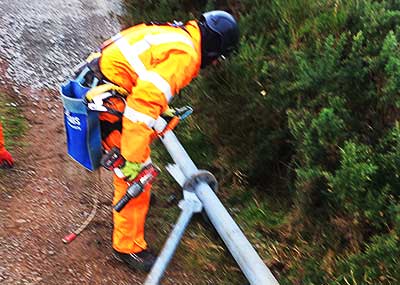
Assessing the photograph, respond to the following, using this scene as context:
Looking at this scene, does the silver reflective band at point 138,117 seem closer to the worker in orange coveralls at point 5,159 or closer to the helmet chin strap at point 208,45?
the helmet chin strap at point 208,45

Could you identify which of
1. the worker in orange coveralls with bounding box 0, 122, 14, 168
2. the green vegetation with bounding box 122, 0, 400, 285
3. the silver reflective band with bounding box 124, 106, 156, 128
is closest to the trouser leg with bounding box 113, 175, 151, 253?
the silver reflective band with bounding box 124, 106, 156, 128

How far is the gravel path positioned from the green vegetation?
7.45 feet

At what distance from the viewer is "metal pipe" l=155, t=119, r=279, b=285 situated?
3.91m

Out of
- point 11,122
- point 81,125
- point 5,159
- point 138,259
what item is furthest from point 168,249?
point 11,122

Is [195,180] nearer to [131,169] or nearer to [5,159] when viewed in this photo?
[131,169]

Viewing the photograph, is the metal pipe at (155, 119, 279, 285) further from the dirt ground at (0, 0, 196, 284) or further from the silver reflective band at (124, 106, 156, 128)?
the dirt ground at (0, 0, 196, 284)

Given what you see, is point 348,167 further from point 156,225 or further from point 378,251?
point 156,225

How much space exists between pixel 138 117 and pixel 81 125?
0.61 meters

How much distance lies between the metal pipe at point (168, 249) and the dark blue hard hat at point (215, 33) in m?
1.04

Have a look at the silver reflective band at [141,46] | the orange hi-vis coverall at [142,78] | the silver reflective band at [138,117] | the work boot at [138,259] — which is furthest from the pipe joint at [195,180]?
the silver reflective band at [141,46]

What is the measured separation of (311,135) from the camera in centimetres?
430

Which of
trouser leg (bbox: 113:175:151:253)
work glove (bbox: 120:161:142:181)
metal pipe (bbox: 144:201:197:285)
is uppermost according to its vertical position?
work glove (bbox: 120:161:142:181)

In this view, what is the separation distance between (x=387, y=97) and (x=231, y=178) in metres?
1.65

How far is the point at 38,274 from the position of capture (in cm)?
442
